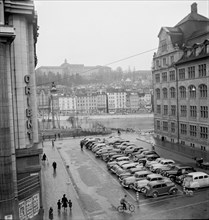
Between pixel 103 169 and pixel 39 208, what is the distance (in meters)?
15.7

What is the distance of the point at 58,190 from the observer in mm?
28922

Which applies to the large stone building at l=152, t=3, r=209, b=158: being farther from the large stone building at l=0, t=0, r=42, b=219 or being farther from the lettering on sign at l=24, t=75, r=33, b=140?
the lettering on sign at l=24, t=75, r=33, b=140

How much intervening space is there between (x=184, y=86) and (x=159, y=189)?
27687mm

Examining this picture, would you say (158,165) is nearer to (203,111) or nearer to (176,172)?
(176,172)

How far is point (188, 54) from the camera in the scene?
49.9m

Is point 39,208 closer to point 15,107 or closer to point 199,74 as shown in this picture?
point 15,107

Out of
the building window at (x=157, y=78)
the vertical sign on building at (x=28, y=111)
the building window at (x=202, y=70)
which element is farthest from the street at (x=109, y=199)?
the building window at (x=157, y=78)

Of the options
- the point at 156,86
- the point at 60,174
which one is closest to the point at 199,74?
the point at 156,86

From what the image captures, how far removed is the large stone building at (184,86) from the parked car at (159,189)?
16.5m

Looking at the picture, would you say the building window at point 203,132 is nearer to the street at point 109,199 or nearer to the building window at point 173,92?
the street at point 109,199

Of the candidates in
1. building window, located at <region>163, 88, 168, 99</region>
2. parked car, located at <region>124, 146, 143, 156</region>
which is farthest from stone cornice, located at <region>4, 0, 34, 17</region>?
building window, located at <region>163, 88, 168, 99</region>

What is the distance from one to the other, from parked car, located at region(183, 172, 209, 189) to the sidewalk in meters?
10.2

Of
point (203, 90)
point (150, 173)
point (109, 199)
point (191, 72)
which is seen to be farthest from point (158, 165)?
point (191, 72)

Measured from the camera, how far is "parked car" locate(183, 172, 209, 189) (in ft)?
91.5
